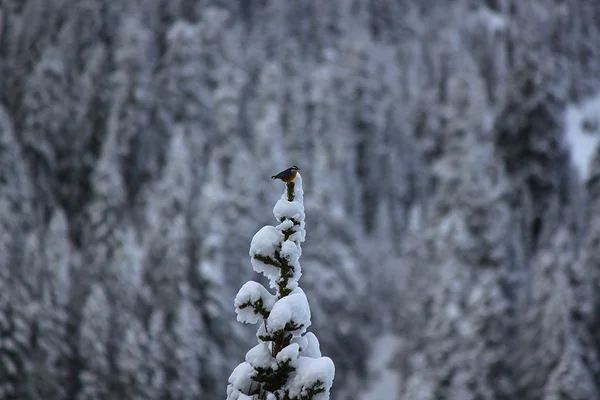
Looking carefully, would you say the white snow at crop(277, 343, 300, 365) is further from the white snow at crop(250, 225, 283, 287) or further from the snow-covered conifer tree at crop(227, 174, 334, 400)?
the white snow at crop(250, 225, 283, 287)

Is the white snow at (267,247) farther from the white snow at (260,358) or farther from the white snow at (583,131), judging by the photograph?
the white snow at (583,131)

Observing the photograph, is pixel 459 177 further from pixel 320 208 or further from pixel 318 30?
pixel 318 30

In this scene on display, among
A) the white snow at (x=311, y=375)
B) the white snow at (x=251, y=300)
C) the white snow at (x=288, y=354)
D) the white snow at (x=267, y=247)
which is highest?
the white snow at (x=267, y=247)

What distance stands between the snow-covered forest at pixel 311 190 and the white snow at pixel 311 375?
22250mm

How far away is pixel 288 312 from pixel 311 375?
2.01 ft

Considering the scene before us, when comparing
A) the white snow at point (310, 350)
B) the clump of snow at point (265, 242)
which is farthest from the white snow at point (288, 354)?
the clump of snow at point (265, 242)

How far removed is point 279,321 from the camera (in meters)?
6.65

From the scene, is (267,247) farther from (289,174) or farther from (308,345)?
(308,345)

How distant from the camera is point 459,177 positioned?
3922 centimetres

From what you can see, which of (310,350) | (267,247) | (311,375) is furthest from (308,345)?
(267,247)

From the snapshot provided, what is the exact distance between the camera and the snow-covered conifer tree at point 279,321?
6.71 m

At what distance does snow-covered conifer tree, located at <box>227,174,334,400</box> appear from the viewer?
671 centimetres

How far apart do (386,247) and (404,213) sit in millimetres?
7003

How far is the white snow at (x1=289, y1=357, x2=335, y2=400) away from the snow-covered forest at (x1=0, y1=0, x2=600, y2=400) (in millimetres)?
22250
